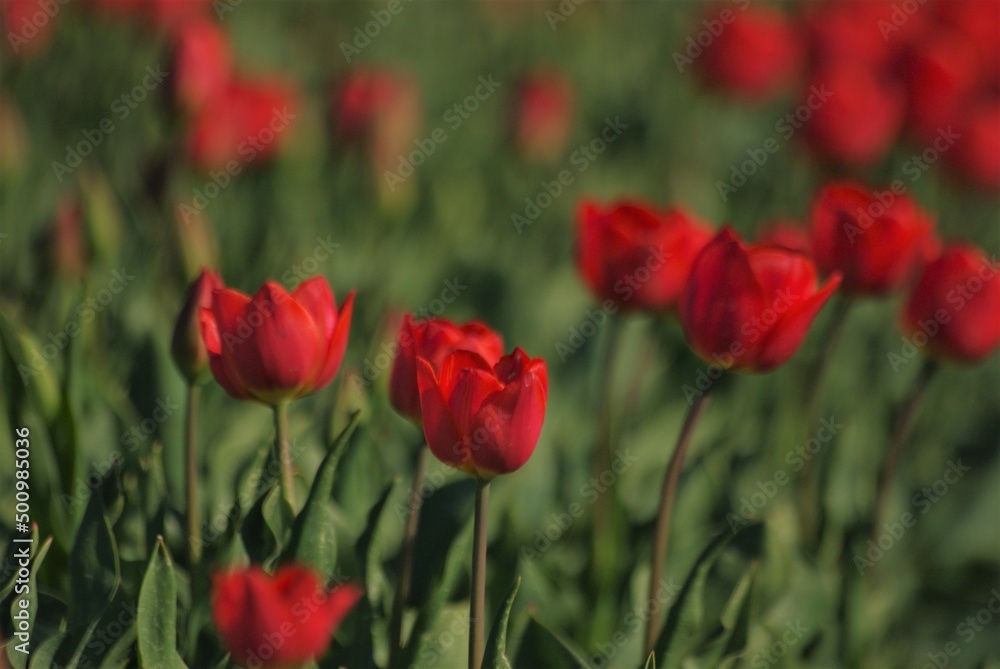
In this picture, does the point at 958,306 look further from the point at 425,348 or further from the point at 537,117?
the point at 537,117

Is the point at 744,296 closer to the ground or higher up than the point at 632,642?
higher up

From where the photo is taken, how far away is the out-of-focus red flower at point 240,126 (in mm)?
1998

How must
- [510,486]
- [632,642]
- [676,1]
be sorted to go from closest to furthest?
[632,642]
[510,486]
[676,1]

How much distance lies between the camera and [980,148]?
6.79 ft

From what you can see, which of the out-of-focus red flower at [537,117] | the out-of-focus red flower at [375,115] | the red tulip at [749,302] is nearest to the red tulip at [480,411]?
the red tulip at [749,302]

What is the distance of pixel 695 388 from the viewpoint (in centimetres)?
194

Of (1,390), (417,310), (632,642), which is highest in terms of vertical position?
(1,390)

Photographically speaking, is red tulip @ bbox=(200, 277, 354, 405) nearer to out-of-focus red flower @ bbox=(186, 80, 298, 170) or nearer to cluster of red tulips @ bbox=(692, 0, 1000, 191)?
out-of-focus red flower @ bbox=(186, 80, 298, 170)

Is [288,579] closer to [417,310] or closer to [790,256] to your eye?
[790,256]

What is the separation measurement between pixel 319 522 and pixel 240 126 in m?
1.33

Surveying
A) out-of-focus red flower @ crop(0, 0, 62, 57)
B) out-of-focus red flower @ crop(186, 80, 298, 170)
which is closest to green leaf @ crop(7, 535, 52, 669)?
out-of-focus red flower @ crop(186, 80, 298, 170)

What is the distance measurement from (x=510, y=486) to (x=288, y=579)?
67 centimetres

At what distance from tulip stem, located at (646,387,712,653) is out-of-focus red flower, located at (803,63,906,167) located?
1.32 m

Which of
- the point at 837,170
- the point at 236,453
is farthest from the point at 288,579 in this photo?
the point at 837,170
